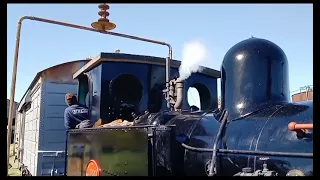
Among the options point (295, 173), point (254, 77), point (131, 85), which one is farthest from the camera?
point (131, 85)

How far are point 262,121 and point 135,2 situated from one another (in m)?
1.54

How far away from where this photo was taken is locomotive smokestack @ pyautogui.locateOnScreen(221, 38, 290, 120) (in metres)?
3.19

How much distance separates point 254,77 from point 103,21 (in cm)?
306

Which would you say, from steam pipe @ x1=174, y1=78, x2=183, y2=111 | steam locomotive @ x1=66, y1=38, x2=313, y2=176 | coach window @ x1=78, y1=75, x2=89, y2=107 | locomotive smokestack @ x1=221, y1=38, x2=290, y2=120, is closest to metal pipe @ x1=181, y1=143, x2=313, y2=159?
steam locomotive @ x1=66, y1=38, x2=313, y2=176

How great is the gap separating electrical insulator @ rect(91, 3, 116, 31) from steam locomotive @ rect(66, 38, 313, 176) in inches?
48.1

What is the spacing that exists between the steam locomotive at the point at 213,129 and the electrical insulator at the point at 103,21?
4.01 feet

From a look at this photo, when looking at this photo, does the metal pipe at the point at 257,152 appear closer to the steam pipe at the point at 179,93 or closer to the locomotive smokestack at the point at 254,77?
the locomotive smokestack at the point at 254,77

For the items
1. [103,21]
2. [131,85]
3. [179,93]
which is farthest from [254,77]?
[103,21]

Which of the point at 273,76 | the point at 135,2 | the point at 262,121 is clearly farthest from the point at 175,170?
the point at 135,2

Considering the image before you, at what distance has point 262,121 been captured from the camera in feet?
9.53

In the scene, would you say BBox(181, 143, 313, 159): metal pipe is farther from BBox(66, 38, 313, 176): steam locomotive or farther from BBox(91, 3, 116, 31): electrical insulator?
BBox(91, 3, 116, 31): electrical insulator

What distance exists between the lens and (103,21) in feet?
18.2

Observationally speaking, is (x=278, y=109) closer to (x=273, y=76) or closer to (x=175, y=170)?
(x=273, y=76)

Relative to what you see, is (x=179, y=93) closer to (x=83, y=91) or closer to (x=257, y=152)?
(x=257, y=152)
